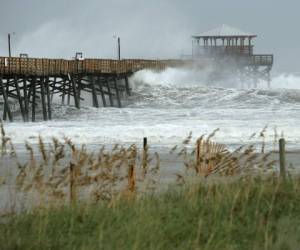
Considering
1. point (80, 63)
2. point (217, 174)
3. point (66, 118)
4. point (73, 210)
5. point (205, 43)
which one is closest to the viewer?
point (73, 210)

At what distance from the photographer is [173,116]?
135 feet

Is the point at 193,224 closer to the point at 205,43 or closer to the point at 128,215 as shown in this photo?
the point at 128,215

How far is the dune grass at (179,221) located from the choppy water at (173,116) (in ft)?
20.1

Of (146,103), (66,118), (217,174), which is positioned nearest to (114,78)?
(146,103)

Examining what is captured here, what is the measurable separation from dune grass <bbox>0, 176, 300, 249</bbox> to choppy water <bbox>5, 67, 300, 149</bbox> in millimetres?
6120

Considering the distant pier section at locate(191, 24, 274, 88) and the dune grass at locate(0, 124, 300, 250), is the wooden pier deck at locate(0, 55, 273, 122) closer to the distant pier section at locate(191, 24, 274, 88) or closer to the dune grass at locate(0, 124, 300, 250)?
the distant pier section at locate(191, 24, 274, 88)

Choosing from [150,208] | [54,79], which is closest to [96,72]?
[54,79]

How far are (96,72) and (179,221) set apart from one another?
45.5 m

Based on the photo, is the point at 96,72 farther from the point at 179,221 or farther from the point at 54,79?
the point at 179,221

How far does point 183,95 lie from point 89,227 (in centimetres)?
5679

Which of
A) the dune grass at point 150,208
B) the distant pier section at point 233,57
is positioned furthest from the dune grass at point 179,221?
the distant pier section at point 233,57

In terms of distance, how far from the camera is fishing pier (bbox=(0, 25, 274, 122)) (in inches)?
1615

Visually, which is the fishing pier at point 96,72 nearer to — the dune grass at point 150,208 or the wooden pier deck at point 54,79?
the wooden pier deck at point 54,79

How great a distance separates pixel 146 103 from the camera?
59.0 metres
